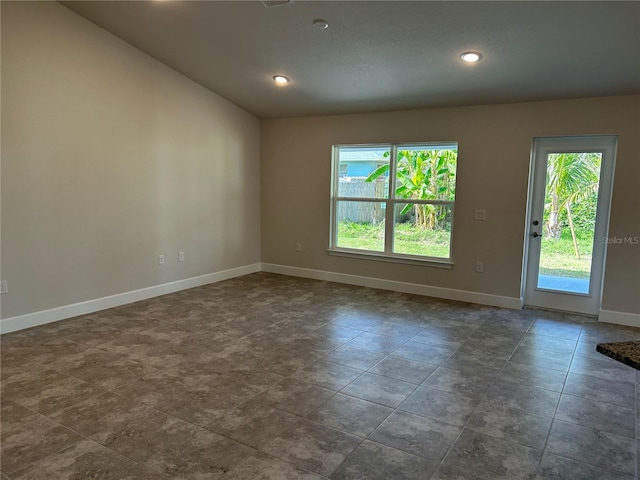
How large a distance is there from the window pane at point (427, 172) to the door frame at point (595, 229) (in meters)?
0.90

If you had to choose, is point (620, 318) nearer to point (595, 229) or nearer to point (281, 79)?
point (595, 229)

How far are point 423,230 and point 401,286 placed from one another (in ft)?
2.64

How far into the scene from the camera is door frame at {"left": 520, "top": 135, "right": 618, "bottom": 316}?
172 inches

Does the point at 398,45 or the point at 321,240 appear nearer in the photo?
the point at 398,45

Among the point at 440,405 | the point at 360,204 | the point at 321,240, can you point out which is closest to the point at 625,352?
the point at 440,405

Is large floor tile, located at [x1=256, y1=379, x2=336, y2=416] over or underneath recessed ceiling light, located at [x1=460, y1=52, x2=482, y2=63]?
underneath

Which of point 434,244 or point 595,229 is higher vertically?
point 595,229

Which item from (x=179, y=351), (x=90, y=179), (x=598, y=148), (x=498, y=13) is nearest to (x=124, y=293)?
(x=90, y=179)

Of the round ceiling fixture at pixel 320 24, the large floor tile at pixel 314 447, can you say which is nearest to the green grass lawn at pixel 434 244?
the round ceiling fixture at pixel 320 24

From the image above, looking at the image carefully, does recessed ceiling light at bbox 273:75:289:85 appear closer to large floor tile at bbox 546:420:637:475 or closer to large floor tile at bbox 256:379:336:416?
large floor tile at bbox 256:379:336:416

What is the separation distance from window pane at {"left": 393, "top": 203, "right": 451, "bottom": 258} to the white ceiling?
4.27ft

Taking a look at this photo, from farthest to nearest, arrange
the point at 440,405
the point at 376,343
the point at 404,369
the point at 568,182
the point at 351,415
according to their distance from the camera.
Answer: the point at 568,182
the point at 376,343
the point at 404,369
the point at 440,405
the point at 351,415

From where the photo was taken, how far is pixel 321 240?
618 cm

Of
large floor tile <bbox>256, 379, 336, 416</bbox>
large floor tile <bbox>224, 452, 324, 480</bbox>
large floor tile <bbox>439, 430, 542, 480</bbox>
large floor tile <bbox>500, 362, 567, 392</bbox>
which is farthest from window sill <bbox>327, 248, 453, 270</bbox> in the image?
large floor tile <bbox>224, 452, 324, 480</bbox>
